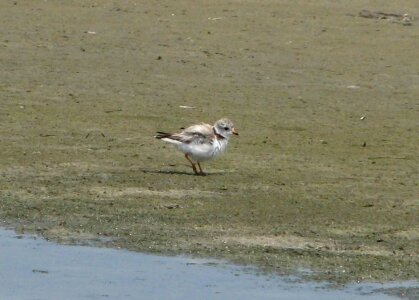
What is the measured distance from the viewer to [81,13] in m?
20.3

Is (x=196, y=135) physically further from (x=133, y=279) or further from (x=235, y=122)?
(x=133, y=279)

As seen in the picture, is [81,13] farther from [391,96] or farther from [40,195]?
[40,195]

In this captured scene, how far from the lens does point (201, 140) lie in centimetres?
1280

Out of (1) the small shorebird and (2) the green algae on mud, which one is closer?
(2) the green algae on mud

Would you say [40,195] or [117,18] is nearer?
[40,195]

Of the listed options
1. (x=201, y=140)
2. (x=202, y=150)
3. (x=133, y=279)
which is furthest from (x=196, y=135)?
(x=133, y=279)

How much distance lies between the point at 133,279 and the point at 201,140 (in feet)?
11.1

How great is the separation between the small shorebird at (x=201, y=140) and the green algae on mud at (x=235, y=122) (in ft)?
0.56

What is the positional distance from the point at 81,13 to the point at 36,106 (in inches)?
200

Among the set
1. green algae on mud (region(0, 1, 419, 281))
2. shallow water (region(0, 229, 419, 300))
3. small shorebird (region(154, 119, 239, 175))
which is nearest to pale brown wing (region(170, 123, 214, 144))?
small shorebird (region(154, 119, 239, 175))

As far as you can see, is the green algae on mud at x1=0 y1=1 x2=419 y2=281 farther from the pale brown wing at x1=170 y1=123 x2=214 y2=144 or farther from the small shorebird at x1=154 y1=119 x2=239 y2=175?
the pale brown wing at x1=170 y1=123 x2=214 y2=144

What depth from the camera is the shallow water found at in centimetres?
920

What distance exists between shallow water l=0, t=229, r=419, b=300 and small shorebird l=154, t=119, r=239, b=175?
2634 millimetres

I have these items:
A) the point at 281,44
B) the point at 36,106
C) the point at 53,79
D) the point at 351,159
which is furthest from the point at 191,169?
the point at 281,44
